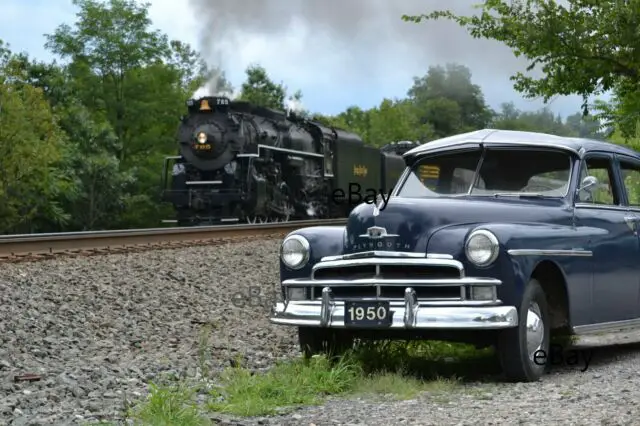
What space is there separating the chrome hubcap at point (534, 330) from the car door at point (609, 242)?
0.77 meters

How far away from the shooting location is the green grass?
5.20 m

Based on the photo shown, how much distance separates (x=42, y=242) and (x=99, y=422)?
8941 millimetres

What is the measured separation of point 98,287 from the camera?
10.2 metres

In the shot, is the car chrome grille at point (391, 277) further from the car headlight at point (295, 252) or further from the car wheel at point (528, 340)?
the car wheel at point (528, 340)

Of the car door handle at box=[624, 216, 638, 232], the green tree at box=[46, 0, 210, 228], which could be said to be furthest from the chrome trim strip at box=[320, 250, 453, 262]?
the green tree at box=[46, 0, 210, 228]

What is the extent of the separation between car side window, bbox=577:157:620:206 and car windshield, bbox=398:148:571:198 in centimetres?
18

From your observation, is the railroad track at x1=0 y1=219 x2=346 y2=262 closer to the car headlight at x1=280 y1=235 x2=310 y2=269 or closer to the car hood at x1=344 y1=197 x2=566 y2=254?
the car headlight at x1=280 y1=235 x2=310 y2=269

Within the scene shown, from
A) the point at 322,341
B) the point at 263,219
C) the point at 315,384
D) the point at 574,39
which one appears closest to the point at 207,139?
the point at 263,219

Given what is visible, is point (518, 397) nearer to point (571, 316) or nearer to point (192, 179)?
point (571, 316)

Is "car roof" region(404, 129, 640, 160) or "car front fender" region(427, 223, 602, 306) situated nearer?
"car front fender" region(427, 223, 602, 306)

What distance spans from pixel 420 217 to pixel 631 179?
2.81 m

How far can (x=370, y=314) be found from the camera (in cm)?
617

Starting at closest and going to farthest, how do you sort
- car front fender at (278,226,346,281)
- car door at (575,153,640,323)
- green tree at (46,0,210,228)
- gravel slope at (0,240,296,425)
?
1. gravel slope at (0,240,296,425)
2. car front fender at (278,226,346,281)
3. car door at (575,153,640,323)
4. green tree at (46,0,210,228)

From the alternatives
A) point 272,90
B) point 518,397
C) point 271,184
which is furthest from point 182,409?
point 272,90
